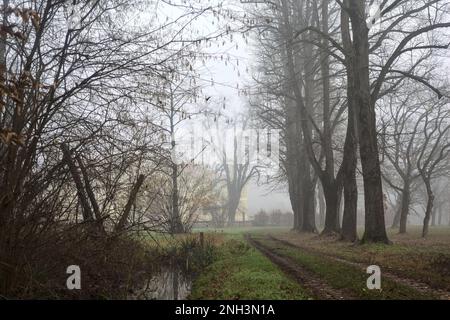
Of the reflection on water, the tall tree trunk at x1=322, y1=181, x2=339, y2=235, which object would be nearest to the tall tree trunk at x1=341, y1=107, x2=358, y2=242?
the tall tree trunk at x1=322, y1=181, x2=339, y2=235

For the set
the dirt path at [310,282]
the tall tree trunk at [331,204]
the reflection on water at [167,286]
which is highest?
the tall tree trunk at [331,204]

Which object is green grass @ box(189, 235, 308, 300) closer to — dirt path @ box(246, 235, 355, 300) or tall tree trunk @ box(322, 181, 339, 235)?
dirt path @ box(246, 235, 355, 300)

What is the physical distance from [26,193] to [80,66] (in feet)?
8.00

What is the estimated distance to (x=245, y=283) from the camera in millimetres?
9867

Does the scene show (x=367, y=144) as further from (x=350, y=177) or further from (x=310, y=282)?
(x=310, y=282)

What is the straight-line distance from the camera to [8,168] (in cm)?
768

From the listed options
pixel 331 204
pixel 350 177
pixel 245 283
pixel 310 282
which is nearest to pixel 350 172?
pixel 350 177

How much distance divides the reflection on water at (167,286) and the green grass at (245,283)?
37cm

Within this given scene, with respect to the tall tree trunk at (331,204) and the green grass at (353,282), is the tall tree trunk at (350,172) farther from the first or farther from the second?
the green grass at (353,282)

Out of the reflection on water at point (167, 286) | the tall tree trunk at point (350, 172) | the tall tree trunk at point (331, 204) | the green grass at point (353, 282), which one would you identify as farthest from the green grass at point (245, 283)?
the tall tree trunk at point (331, 204)

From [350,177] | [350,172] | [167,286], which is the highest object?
[350,172]

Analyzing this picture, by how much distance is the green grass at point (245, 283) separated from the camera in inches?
342

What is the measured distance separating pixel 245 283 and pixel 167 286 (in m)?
2.53
